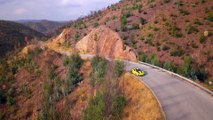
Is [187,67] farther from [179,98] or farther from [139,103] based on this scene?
[139,103]

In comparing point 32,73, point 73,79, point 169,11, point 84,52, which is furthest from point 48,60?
point 169,11

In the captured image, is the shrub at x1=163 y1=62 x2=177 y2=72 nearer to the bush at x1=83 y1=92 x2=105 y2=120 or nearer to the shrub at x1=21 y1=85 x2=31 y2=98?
the bush at x1=83 y1=92 x2=105 y2=120

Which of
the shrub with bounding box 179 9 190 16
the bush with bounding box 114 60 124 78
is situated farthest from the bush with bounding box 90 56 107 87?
the shrub with bounding box 179 9 190 16

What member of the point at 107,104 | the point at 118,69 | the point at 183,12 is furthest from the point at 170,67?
the point at 183,12

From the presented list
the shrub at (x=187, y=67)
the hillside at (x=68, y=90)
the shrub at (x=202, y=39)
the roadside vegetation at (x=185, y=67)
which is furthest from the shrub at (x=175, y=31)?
the hillside at (x=68, y=90)

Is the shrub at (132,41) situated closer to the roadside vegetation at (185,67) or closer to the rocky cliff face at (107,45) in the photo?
the rocky cliff face at (107,45)

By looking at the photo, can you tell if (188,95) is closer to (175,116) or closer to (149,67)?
(175,116)
